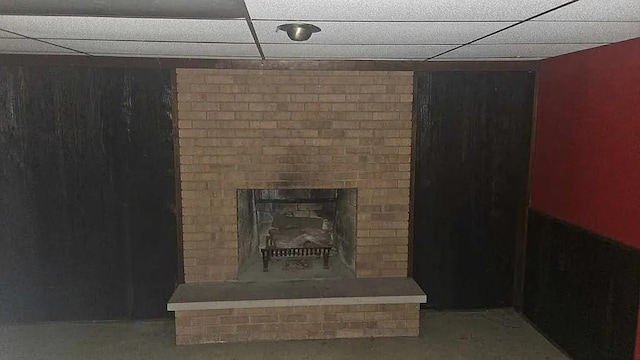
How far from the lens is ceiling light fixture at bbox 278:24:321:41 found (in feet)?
7.16

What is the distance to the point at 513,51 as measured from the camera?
317 centimetres

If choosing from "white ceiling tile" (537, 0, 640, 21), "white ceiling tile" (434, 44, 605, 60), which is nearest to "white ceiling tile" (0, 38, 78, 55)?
"white ceiling tile" (434, 44, 605, 60)

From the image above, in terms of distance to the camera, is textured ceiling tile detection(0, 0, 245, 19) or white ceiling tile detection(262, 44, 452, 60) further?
white ceiling tile detection(262, 44, 452, 60)

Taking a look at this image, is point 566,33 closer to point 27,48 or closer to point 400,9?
point 400,9

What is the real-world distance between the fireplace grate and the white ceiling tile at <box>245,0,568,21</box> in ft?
7.55

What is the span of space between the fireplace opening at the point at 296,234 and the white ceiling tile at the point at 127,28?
62.4 inches

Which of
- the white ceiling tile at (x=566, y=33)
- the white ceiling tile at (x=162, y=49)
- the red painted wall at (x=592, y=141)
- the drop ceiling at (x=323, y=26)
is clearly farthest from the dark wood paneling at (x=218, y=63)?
the white ceiling tile at (x=566, y=33)

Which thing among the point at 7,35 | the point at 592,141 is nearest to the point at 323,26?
the point at 7,35

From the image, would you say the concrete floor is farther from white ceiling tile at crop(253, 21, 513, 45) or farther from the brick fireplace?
white ceiling tile at crop(253, 21, 513, 45)

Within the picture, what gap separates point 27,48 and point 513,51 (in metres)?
3.25

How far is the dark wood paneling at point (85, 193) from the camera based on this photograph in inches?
144

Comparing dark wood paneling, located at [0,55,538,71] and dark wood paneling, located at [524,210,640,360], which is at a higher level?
dark wood paneling, located at [0,55,538,71]

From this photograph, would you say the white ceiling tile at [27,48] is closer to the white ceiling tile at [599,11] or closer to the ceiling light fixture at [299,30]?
the ceiling light fixture at [299,30]

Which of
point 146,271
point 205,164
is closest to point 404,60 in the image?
point 205,164
